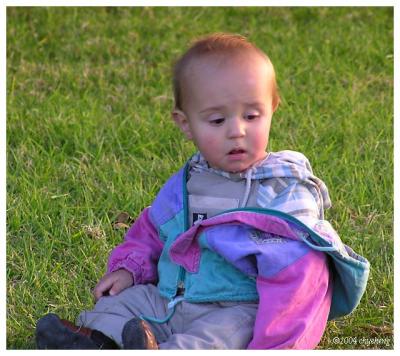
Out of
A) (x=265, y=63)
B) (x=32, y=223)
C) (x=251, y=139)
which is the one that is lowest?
(x=32, y=223)

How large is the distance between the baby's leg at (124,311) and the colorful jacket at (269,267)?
0.06m

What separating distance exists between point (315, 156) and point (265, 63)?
5.18 feet

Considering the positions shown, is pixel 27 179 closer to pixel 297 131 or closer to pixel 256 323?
pixel 297 131

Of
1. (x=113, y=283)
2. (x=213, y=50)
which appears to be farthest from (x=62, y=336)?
(x=213, y=50)

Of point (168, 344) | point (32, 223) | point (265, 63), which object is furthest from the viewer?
point (32, 223)

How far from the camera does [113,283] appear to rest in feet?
11.5

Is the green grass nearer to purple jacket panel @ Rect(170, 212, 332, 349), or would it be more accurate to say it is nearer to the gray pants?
the gray pants

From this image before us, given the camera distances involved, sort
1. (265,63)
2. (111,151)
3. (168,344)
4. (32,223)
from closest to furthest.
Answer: (168,344), (265,63), (32,223), (111,151)

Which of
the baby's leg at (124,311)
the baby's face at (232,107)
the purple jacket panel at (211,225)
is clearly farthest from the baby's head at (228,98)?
the baby's leg at (124,311)

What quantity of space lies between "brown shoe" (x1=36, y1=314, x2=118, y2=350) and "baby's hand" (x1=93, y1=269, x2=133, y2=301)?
297 mm

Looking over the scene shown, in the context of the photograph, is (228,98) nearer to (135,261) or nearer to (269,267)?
(269,267)

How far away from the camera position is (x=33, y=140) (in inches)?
197

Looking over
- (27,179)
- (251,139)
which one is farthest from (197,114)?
(27,179)

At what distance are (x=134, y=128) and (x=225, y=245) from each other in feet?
6.88
